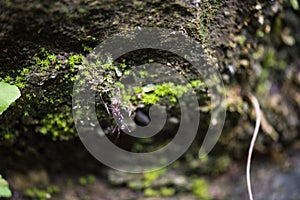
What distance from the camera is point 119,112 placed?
1.92 metres

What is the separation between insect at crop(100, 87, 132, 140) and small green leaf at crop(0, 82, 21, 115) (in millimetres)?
436

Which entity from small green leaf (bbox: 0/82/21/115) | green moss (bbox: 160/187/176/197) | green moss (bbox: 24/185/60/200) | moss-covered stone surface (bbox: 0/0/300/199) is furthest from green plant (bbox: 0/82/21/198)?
green moss (bbox: 160/187/176/197)

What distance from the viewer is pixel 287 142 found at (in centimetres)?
264

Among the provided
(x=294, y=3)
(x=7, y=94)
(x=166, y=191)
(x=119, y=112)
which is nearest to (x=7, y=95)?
(x=7, y=94)

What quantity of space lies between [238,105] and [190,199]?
695mm

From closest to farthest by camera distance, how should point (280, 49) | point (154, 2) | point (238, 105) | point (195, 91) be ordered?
point (154, 2), point (195, 91), point (238, 105), point (280, 49)

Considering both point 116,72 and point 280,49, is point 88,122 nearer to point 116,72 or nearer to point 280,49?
point 116,72

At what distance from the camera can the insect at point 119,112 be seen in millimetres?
1898

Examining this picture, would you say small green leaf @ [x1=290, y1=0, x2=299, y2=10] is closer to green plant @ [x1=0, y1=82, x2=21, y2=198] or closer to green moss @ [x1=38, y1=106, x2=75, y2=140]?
green moss @ [x1=38, y1=106, x2=75, y2=140]

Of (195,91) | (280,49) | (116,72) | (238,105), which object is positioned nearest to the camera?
(116,72)

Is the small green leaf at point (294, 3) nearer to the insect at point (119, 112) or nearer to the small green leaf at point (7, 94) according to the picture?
the insect at point (119, 112)

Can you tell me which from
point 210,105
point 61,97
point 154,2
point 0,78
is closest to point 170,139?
point 210,105

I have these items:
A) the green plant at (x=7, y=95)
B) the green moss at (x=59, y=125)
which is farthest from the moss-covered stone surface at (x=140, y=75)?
the green plant at (x=7, y=95)

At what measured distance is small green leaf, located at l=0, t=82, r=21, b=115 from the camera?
5.21ft
